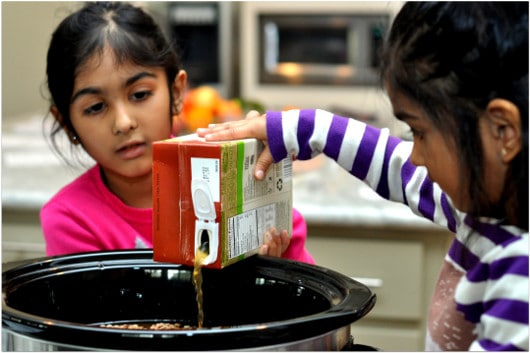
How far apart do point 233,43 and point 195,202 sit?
1903 millimetres

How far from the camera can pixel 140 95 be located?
3.85 ft

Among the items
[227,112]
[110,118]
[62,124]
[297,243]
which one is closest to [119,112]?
[110,118]

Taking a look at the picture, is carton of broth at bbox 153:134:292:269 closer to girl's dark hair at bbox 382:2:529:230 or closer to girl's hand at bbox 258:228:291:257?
girl's hand at bbox 258:228:291:257

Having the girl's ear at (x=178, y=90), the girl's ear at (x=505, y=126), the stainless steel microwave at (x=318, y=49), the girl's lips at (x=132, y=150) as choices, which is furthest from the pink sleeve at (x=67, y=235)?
the stainless steel microwave at (x=318, y=49)

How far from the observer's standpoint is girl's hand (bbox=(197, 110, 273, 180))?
85 centimetres

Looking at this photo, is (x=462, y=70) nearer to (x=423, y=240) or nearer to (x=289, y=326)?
(x=289, y=326)

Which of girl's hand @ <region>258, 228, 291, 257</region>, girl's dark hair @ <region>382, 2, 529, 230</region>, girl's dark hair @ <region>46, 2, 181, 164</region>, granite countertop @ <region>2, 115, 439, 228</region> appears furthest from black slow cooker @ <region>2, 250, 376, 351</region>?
granite countertop @ <region>2, 115, 439, 228</region>

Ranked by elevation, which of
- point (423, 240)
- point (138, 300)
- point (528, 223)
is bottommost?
point (423, 240)

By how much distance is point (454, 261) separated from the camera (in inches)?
30.9

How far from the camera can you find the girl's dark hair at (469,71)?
25.9 inches

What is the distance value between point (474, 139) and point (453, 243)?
0.47 ft

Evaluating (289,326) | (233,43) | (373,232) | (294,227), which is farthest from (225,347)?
(233,43)

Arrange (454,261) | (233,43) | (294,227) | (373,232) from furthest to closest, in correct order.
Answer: (233,43), (373,232), (294,227), (454,261)

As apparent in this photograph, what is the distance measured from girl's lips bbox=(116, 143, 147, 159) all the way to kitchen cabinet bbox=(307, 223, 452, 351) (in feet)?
2.37
